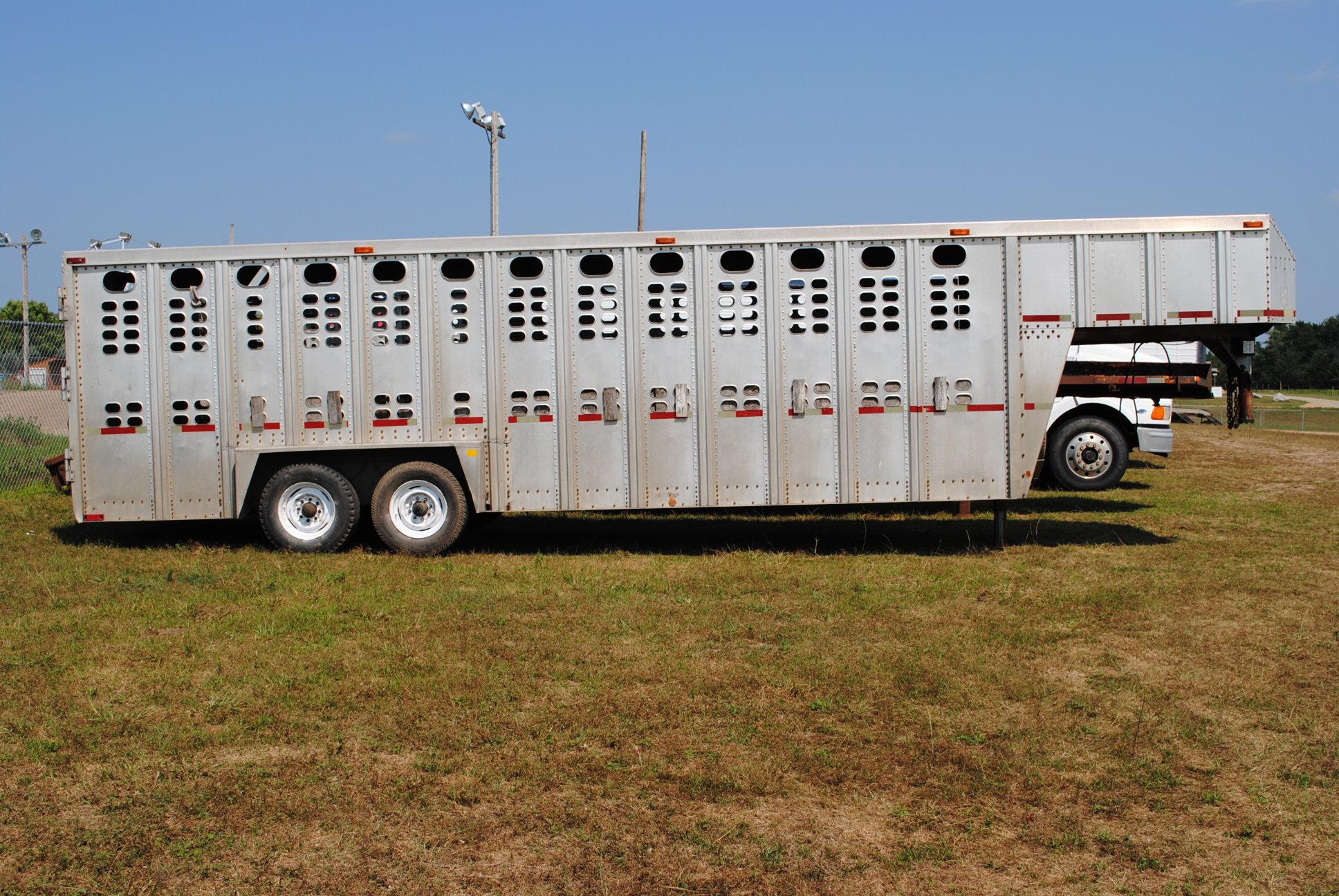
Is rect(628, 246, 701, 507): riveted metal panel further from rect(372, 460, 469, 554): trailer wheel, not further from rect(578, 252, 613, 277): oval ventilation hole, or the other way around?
rect(372, 460, 469, 554): trailer wheel

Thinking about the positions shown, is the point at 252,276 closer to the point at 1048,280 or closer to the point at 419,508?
the point at 419,508

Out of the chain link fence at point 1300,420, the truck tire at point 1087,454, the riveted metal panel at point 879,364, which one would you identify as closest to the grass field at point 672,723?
the riveted metal panel at point 879,364

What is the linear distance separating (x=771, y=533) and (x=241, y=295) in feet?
19.7

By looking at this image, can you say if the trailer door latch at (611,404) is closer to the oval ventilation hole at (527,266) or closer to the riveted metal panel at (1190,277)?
the oval ventilation hole at (527,266)

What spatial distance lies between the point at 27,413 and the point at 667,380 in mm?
11303

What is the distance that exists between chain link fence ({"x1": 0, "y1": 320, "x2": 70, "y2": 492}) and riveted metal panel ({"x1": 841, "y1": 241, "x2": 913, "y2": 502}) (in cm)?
1059

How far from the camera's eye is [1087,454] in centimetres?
1617

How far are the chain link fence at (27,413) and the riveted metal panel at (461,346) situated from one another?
711cm

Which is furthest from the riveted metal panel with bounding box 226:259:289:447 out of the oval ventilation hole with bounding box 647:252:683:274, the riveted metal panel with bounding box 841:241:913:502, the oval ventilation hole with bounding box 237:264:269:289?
the riveted metal panel with bounding box 841:241:913:502

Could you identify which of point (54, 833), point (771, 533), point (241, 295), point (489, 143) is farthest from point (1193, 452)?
point (54, 833)

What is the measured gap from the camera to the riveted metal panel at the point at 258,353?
11.1 metres

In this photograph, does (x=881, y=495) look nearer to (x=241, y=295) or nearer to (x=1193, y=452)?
(x=241, y=295)

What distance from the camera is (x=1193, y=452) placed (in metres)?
22.6

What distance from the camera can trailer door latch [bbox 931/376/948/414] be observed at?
1075 centimetres
